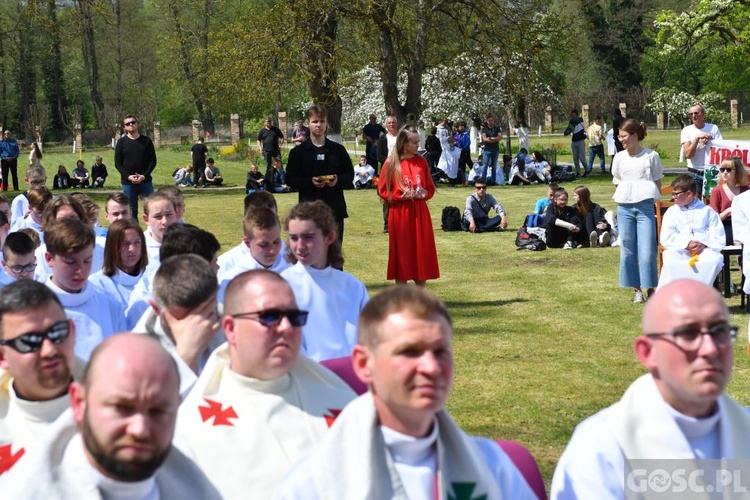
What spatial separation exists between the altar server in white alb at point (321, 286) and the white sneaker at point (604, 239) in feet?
39.4

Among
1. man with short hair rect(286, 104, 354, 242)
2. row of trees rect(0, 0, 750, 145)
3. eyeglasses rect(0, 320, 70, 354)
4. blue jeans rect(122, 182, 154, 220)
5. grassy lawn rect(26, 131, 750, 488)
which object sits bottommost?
grassy lawn rect(26, 131, 750, 488)

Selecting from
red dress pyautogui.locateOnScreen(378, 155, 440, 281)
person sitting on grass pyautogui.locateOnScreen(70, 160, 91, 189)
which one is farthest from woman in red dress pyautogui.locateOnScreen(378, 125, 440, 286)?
person sitting on grass pyautogui.locateOnScreen(70, 160, 91, 189)

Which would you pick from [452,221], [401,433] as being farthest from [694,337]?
[452,221]

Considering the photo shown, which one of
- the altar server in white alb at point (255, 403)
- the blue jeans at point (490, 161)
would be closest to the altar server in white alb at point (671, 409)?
the altar server in white alb at point (255, 403)

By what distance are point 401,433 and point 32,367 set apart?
1.53 metres

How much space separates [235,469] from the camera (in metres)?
4.66

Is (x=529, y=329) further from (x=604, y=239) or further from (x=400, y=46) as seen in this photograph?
(x=400, y=46)

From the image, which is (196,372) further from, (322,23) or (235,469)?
(322,23)

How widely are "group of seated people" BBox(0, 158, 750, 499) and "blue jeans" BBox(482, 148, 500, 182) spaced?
26228 millimetres

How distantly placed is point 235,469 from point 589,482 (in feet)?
4.82

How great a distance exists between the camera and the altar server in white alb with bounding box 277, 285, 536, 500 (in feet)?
12.0

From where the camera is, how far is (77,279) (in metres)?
7.10

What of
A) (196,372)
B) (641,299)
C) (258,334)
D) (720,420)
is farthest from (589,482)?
(641,299)

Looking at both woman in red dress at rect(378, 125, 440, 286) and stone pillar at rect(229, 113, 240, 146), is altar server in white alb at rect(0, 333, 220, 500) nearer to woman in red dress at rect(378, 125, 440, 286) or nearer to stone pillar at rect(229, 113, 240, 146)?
woman in red dress at rect(378, 125, 440, 286)
